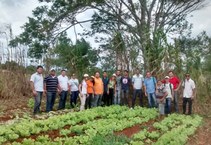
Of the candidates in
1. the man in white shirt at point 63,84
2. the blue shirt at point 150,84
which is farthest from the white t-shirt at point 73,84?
the blue shirt at point 150,84

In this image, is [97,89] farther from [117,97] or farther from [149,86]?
Answer: [149,86]

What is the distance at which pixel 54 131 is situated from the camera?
9984 mm

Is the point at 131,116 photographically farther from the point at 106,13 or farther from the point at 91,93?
the point at 106,13

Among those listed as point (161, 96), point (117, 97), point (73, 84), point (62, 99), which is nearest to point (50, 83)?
point (62, 99)

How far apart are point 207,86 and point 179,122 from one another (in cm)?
432

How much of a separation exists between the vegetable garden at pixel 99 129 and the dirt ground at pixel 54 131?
10 cm

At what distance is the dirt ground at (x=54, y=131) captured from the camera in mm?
11334

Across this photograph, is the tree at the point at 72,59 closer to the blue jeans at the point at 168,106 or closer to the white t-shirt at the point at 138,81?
the white t-shirt at the point at 138,81

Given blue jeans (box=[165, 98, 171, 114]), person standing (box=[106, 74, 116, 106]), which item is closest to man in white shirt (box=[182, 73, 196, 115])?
blue jeans (box=[165, 98, 171, 114])

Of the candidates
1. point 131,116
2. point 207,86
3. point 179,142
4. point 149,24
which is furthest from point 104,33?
point 179,142

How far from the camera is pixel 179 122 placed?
539 inches

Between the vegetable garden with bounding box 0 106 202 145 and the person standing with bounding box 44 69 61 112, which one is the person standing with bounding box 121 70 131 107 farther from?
the person standing with bounding box 44 69 61 112

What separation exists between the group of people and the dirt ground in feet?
4.16

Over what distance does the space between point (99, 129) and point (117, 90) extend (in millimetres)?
5954
